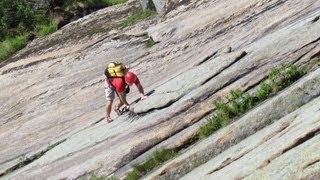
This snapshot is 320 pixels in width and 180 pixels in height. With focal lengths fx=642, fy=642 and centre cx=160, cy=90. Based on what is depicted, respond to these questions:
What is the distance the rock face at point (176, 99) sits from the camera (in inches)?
467

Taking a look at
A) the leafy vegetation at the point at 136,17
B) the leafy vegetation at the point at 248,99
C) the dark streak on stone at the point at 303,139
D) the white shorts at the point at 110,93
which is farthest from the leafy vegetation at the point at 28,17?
the dark streak on stone at the point at 303,139

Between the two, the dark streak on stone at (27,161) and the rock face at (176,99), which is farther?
the dark streak on stone at (27,161)

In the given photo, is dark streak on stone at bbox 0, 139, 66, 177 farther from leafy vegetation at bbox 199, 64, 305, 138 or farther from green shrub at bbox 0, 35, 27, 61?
green shrub at bbox 0, 35, 27, 61

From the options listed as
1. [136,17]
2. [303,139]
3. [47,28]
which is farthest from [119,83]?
[47,28]

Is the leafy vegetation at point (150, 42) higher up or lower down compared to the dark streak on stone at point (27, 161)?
higher up

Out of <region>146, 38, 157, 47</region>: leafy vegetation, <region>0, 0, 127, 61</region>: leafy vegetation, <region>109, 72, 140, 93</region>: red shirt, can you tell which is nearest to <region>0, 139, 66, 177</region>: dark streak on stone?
<region>109, 72, 140, 93</region>: red shirt

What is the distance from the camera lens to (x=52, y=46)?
31.5m

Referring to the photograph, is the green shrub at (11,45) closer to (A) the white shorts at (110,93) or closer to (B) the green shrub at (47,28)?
(B) the green shrub at (47,28)

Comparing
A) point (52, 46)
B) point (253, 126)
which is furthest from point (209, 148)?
point (52, 46)

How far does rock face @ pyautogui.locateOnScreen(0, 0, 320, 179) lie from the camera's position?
11.9 metres

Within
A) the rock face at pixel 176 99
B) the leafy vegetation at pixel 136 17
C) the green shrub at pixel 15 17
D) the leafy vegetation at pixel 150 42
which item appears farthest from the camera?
the green shrub at pixel 15 17

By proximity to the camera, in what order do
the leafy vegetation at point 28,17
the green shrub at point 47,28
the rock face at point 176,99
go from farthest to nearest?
the leafy vegetation at point 28,17 → the green shrub at point 47,28 → the rock face at point 176,99

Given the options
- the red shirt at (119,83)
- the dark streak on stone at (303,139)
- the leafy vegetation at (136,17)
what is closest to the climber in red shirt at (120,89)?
the red shirt at (119,83)

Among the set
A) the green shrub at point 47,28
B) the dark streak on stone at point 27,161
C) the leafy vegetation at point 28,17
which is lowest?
the dark streak on stone at point 27,161
